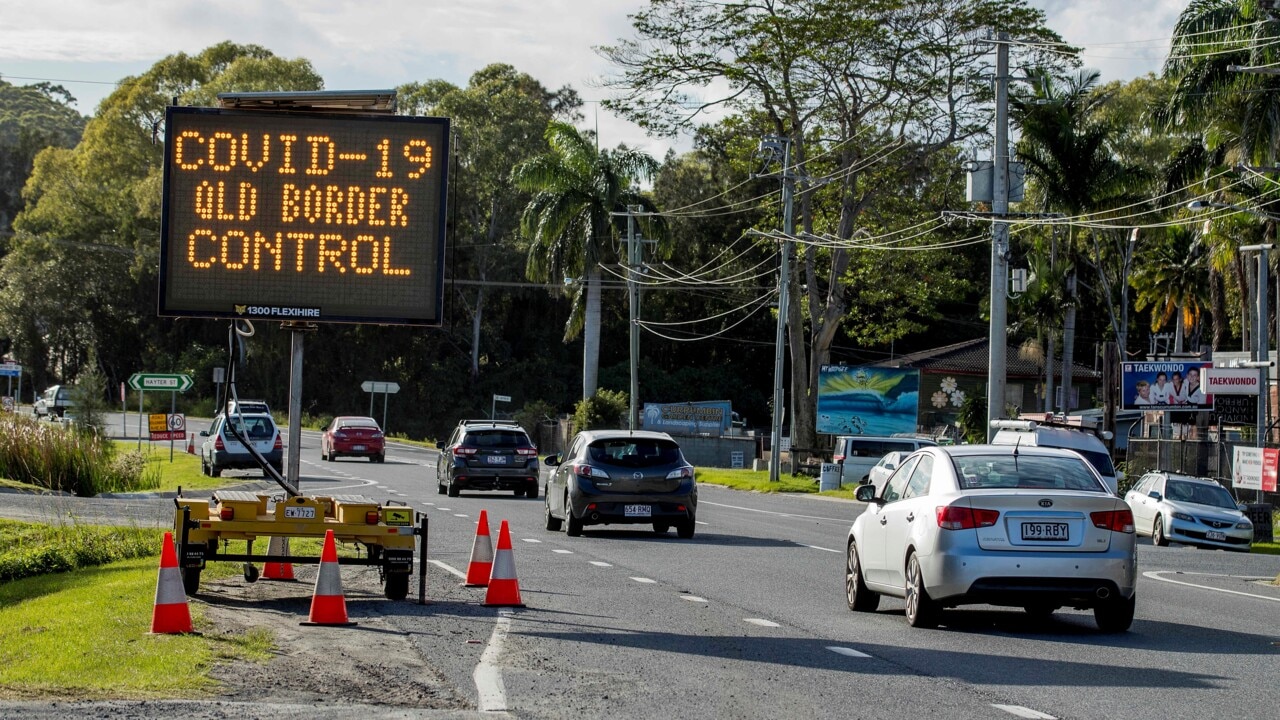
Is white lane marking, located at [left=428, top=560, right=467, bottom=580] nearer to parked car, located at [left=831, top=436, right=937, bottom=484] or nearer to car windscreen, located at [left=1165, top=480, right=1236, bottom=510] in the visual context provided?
car windscreen, located at [left=1165, top=480, right=1236, bottom=510]

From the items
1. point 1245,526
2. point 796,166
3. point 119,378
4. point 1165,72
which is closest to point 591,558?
point 1245,526

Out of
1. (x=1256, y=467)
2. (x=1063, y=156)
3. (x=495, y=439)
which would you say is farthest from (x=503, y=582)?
(x=1063, y=156)

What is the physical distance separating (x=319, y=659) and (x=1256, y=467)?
87.7ft

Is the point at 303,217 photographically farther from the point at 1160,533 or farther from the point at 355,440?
the point at 355,440

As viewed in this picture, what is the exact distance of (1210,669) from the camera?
10.7 metres

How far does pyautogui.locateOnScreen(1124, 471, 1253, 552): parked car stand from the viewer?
93.9 ft

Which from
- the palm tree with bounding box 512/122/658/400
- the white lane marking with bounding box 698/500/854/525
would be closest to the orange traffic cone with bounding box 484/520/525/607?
the white lane marking with bounding box 698/500/854/525

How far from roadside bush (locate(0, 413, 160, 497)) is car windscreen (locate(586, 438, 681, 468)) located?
15640 millimetres

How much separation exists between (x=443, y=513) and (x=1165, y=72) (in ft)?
72.0

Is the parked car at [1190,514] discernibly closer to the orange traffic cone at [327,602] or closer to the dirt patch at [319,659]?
the dirt patch at [319,659]

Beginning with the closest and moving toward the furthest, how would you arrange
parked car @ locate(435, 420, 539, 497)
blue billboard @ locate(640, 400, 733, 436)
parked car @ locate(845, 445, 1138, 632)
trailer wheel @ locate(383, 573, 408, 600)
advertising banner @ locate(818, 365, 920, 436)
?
1. parked car @ locate(845, 445, 1138, 632)
2. trailer wheel @ locate(383, 573, 408, 600)
3. parked car @ locate(435, 420, 539, 497)
4. advertising banner @ locate(818, 365, 920, 436)
5. blue billboard @ locate(640, 400, 733, 436)

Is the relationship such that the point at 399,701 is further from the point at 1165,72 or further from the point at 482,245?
the point at 482,245

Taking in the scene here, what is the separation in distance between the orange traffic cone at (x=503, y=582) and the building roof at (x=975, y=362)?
64456mm

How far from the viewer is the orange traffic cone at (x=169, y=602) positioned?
11.0 metres
